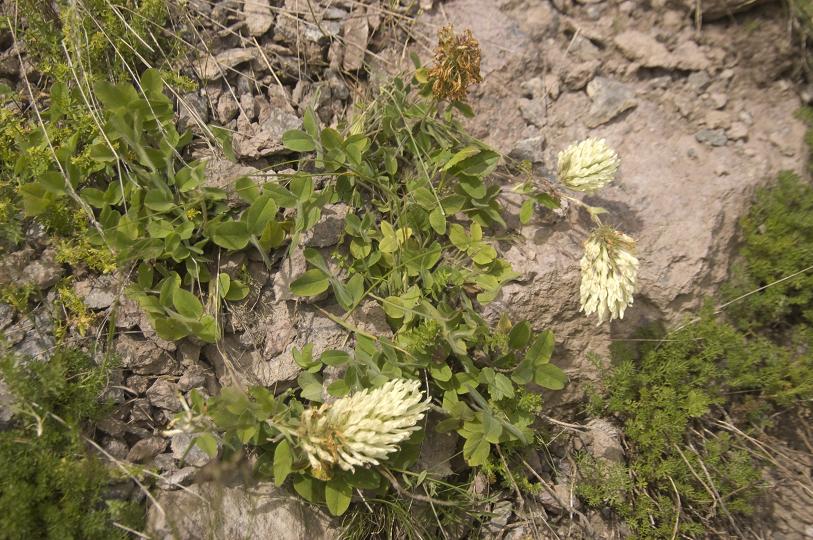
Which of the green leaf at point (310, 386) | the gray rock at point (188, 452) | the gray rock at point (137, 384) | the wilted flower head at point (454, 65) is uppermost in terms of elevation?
the wilted flower head at point (454, 65)

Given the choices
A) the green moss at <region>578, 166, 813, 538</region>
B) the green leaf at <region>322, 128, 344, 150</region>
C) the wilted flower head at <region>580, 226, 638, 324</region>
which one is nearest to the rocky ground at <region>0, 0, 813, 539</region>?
the green moss at <region>578, 166, 813, 538</region>

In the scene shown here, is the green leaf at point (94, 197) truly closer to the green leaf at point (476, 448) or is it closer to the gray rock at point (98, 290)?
the gray rock at point (98, 290)

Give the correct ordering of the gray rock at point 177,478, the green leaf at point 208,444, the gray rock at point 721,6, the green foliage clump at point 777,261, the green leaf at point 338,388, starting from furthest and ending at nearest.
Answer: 1. the gray rock at point 721,6
2. the green foliage clump at point 777,261
3. the green leaf at point 338,388
4. the gray rock at point 177,478
5. the green leaf at point 208,444

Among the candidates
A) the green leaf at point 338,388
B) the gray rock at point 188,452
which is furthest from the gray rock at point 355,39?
the gray rock at point 188,452

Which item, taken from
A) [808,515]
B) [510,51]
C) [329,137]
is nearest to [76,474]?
[329,137]

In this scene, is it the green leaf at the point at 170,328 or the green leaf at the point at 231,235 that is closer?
the green leaf at the point at 170,328

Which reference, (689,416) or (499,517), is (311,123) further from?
(689,416)

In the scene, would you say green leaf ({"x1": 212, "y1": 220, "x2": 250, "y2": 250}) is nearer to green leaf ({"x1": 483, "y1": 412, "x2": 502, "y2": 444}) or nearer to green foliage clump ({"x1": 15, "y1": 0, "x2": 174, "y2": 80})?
green foliage clump ({"x1": 15, "y1": 0, "x2": 174, "y2": 80})
